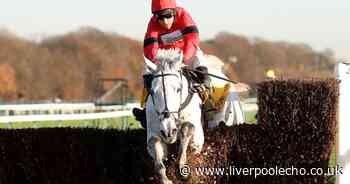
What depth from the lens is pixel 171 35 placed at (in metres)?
8.32

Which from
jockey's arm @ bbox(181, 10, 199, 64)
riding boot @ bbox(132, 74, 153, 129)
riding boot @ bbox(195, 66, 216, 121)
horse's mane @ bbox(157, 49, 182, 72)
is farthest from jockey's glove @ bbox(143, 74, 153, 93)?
jockey's arm @ bbox(181, 10, 199, 64)

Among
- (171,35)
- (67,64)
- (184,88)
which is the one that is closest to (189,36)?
(171,35)

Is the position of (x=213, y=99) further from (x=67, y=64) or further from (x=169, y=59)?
(x=67, y=64)

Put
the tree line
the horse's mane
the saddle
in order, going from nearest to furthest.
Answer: the horse's mane
the saddle
the tree line

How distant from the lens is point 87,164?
26.1ft

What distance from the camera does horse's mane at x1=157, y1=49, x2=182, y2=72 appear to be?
7.34m

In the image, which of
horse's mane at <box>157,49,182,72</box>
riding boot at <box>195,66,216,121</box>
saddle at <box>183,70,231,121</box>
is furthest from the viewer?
riding boot at <box>195,66,216,121</box>

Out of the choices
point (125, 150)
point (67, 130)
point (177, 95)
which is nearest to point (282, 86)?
point (177, 95)

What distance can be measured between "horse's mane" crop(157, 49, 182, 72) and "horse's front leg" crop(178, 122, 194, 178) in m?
0.54

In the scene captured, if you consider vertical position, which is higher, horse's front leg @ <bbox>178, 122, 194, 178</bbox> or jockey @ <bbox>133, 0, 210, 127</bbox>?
jockey @ <bbox>133, 0, 210, 127</bbox>

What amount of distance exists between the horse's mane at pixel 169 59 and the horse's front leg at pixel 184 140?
0.54 meters

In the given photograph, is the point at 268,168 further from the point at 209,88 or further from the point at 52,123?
the point at 52,123

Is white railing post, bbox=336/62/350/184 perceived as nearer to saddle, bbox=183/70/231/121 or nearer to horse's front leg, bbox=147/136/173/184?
saddle, bbox=183/70/231/121

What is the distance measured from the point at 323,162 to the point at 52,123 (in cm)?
1660
